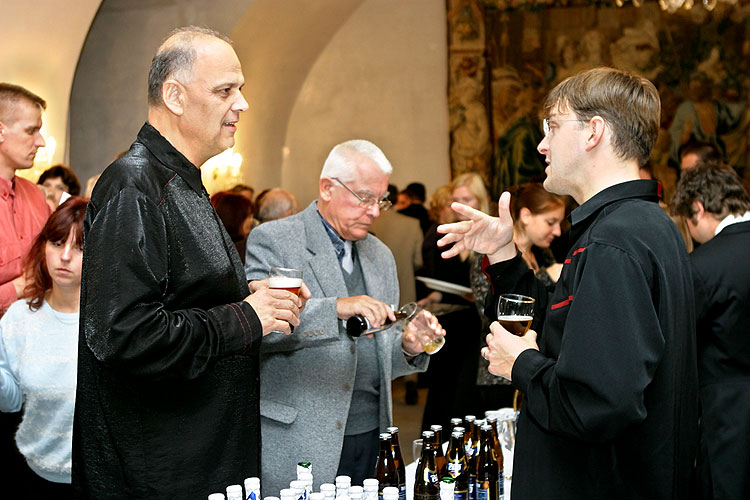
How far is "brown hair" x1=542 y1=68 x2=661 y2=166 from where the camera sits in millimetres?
1858

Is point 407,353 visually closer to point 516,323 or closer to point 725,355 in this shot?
point 516,323

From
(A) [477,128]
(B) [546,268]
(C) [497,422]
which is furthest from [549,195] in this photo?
(A) [477,128]

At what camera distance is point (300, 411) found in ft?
9.03

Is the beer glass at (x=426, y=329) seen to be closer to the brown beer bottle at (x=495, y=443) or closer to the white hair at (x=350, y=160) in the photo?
the brown beer bottle at (x=495, y=443)

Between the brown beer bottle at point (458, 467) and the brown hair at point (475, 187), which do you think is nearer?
the brown beer bottle at point (458, 467)

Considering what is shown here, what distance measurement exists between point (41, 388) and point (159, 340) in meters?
1.12

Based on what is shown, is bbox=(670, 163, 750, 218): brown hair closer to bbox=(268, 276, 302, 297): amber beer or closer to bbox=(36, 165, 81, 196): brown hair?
bbox=(268, 276, 302, 297): amber beer

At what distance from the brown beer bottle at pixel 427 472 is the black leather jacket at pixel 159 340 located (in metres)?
0.50

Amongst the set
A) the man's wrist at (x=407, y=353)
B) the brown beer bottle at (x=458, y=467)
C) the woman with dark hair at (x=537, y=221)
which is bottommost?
the brown beer bottle at (x=458, y=467)

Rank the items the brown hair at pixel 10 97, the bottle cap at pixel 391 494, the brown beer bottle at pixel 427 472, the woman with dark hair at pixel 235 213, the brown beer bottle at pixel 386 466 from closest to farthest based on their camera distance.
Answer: the bottle cap at pixel 391 494
the brown beer bottle at pixel 427 472
the brown beer bottle at pixel 386 466
the brown hair at pixel 10 97
the woman with dark hair at pixel 235 213

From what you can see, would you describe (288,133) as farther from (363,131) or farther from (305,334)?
(305,334)

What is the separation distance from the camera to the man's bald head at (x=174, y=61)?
6.86 ft

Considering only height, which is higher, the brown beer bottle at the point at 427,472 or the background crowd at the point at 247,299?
the background crowd at the point at 247,299

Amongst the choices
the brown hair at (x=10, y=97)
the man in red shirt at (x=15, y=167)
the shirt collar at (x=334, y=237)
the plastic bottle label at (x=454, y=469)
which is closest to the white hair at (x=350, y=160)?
the shirt collar at (x=334, y=237)
